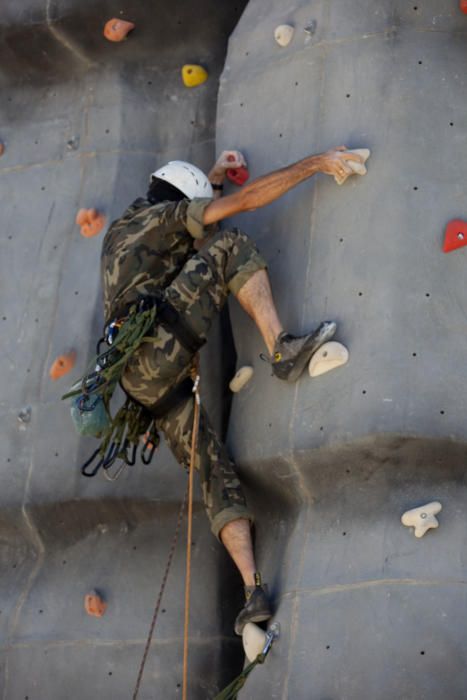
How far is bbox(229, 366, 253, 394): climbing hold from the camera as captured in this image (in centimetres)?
694

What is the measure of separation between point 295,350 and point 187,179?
970 mm

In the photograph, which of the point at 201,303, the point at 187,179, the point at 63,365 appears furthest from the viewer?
the point at 63,365

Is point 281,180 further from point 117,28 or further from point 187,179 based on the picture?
point 117,28

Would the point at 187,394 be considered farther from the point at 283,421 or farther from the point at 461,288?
the point at 461,288

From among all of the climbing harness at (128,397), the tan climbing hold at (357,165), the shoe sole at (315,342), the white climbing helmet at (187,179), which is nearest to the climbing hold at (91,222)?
the white climbing helmet at (187,179)

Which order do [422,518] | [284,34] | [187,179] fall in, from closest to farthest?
[422,518] → [187,179] → [284,34]

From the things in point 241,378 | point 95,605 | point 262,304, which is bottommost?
point 95,605

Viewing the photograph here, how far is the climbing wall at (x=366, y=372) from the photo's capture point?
6.14 metres

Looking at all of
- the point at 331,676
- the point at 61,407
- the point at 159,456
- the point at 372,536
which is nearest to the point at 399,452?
the point at 372,536

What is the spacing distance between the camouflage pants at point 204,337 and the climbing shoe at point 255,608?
0.98 feet

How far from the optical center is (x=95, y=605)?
7141 millimetres

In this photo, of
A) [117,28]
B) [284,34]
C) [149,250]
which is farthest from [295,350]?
[117,28]

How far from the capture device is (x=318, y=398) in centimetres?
651

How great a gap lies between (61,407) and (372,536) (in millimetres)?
1739
